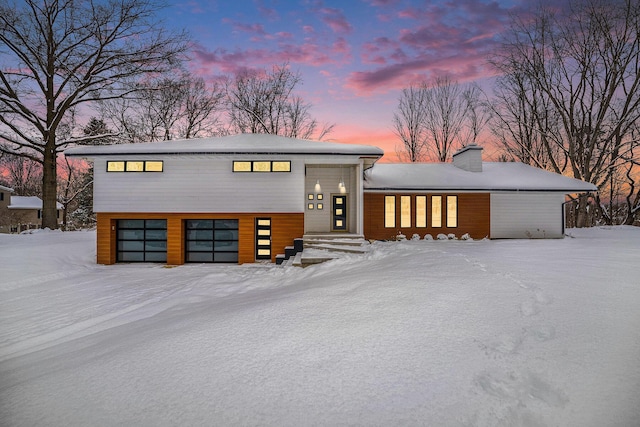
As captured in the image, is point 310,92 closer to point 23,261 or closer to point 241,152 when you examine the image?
point 241,152

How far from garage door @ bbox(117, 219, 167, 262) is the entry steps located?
18.1ft

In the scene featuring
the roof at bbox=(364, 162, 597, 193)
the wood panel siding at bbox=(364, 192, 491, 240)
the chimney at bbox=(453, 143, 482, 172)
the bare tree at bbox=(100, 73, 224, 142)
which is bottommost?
the wood panel siding at bbox=(364, 192, 491, 240)

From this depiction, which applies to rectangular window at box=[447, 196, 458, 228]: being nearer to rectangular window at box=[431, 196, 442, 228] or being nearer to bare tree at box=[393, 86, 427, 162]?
rectangular window at box=[431, 196, 442, 228]

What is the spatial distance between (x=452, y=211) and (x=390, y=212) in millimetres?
3073

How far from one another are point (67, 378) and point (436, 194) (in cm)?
1477

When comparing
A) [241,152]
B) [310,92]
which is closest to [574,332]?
[241,152]

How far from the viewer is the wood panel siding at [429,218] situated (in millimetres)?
15070

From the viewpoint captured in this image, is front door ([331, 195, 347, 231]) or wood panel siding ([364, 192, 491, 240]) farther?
wood panel siding ([364, 192, 491, 240])

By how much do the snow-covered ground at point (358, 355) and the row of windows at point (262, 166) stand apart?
23.1 feet

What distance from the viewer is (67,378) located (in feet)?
10.8

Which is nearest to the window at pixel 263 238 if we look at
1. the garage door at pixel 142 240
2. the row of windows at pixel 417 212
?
the garage door at pixel 142 240

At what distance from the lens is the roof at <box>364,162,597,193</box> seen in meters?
14.9

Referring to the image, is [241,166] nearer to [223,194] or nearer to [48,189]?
[223,194]

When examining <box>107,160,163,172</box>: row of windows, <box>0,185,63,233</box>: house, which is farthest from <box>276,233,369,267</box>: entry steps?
<box>0,185,63,233</box>: house
